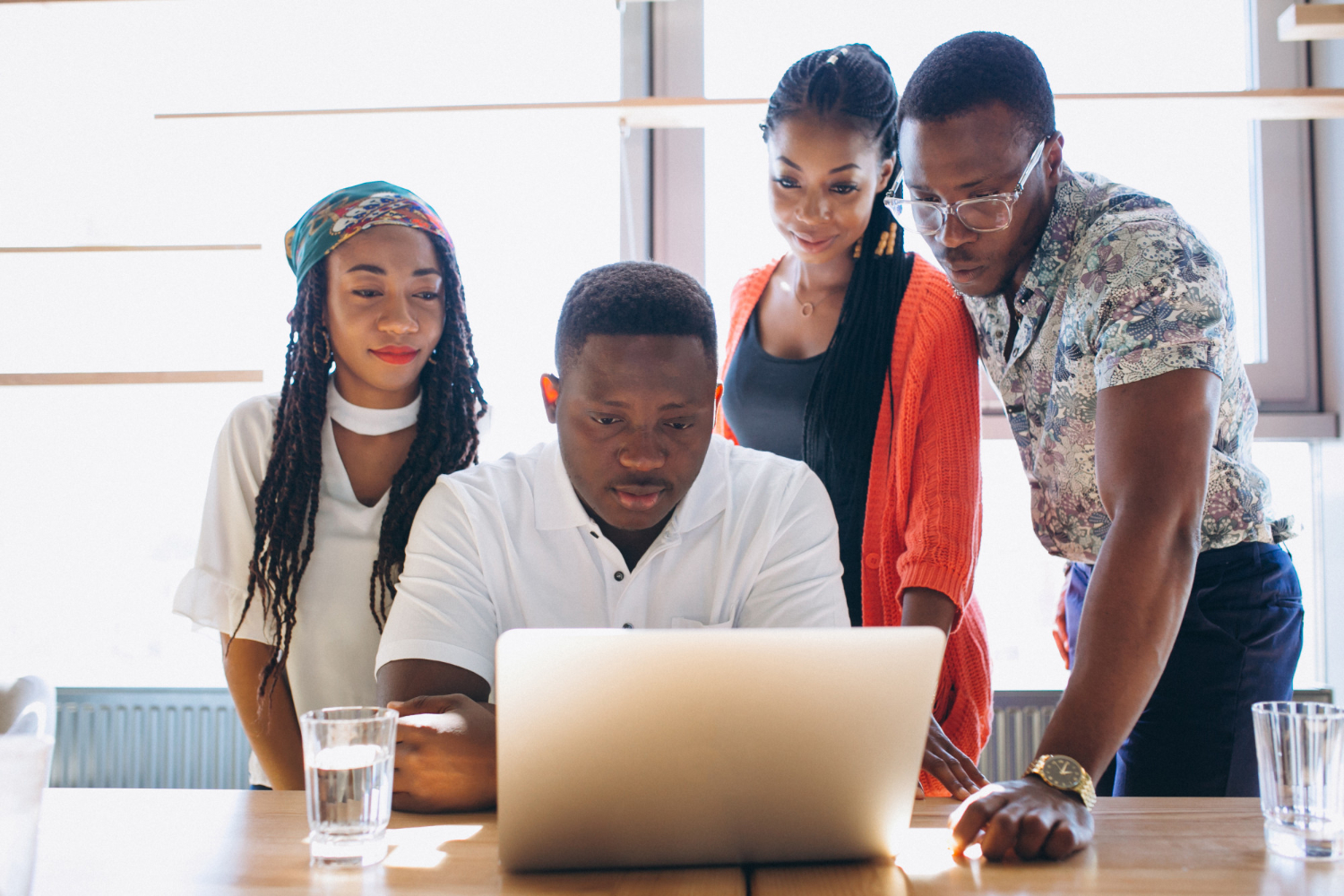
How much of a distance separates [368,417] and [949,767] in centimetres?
98

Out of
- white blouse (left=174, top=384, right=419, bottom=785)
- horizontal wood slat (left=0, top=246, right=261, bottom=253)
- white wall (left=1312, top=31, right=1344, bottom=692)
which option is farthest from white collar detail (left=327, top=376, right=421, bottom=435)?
white wall (left=1312, top=31, right=1344, bottom=692)

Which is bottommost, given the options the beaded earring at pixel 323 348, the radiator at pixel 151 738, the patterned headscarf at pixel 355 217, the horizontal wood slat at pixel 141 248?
the radiator at pixel 151 738

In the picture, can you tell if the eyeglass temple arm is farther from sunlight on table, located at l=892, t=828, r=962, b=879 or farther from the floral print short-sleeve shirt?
sunlight on table, located at l=892, t=828, r=962, b=879

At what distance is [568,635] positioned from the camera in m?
0.72

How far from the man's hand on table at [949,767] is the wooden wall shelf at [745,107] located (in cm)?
124

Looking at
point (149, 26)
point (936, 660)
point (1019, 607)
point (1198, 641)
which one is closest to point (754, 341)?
point (1198, 641)

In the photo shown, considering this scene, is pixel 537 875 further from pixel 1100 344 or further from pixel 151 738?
pixel 151 738

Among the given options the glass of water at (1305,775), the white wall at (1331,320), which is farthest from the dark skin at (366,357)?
the white wall at (1331,320)

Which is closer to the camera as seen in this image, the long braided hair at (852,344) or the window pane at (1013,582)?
the long braided hair at (852,344)

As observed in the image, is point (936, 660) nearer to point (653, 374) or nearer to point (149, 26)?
point (653, 374)

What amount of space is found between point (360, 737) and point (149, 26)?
2774mm

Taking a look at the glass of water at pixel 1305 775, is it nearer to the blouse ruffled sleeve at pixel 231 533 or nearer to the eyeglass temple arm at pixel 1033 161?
the eyeglass temple arm at pixel 1033 161

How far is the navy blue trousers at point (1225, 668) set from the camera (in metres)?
1.41

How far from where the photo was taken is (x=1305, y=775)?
2.66 feet
